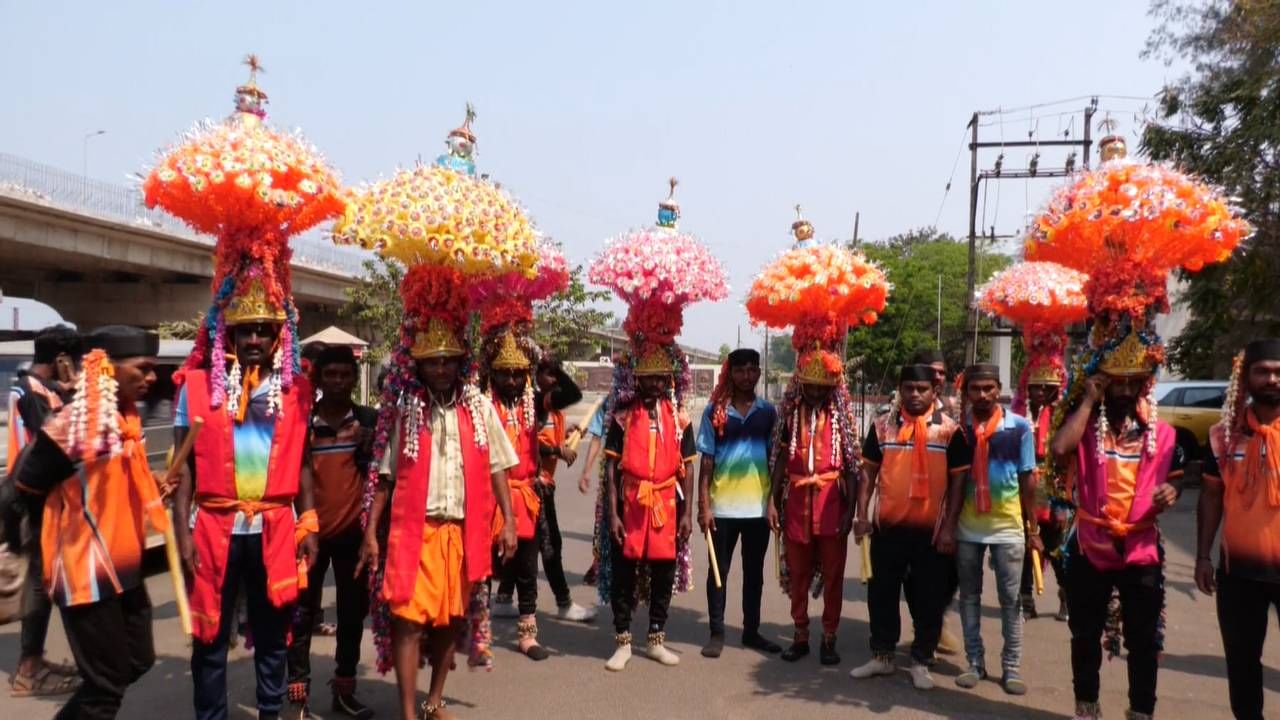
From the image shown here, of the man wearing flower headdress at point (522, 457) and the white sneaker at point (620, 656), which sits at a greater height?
the man wearing flower headdress at point (522, 457)

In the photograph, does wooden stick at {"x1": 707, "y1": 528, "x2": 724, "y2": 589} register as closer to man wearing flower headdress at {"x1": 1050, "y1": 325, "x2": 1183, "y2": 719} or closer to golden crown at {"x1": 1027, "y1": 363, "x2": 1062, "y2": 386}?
man wearing flower headdress at {"x1": 1050, "y1": 325, "x2": 1183, "y2": 719}

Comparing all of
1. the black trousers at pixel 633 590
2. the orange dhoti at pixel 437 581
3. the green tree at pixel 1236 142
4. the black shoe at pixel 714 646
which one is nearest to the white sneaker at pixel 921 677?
the black shoe at pixel 714 646

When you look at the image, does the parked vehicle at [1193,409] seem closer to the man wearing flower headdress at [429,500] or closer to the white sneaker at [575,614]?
the white sneaker at [575,614]

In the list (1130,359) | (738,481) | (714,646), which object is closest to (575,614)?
(714,646)

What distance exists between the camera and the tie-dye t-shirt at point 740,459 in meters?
6.34

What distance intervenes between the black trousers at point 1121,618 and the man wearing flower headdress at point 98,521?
14.5 feet

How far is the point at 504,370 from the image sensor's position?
6805 mm

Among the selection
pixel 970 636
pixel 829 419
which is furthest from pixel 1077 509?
pixel 829 419

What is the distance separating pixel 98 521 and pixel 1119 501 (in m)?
4.77

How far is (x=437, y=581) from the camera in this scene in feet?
15.1

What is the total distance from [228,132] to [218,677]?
2552mm

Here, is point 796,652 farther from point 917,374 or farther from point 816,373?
point 917,374

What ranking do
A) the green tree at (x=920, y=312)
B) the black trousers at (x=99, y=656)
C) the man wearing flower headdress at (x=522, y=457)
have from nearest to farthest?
the black trousers at (x=99, y=656), the man wearing flower headdress at (x=522, y=457), the green tree at (x=920, y=312)

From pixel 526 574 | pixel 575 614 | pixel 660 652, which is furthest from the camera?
pixel 575 614
